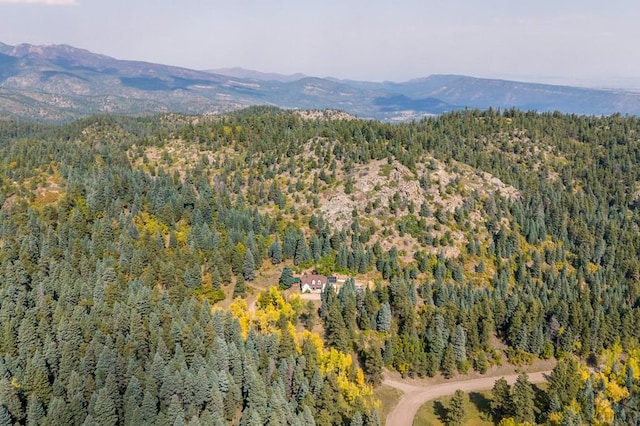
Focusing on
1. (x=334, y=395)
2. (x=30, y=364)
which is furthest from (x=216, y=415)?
(x=30, y=364)

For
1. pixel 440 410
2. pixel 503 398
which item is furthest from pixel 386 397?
pixel 503 398

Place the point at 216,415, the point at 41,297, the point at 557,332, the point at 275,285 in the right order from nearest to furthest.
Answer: the point at 216,415 → the point at 41,297 → the point at 557,332 → the point at 275,285

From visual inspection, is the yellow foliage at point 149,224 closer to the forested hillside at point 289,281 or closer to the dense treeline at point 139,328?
the dense treeline at point 139,328

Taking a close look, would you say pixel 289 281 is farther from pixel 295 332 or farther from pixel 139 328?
pixel 139 328

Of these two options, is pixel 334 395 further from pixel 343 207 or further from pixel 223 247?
pixel 343 207

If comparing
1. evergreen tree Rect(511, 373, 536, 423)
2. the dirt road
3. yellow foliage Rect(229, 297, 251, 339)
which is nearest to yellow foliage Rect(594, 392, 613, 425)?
evergreen tree Rect(511, 373, 536, 423)
